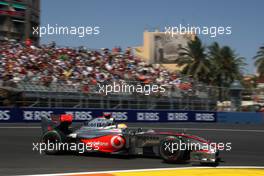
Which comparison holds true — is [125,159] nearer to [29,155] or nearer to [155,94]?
[29,155]

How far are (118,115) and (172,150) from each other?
599 inches

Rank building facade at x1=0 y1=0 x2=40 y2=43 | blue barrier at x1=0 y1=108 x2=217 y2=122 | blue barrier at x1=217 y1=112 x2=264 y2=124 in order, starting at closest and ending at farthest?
blue barrier at x1=0 y1=108 x2=217 y2=122 < blue barrier at x1=217 y1=112 x2=264 y2=124 < building facade at x1=0 y1=0 x2=40 y2=43

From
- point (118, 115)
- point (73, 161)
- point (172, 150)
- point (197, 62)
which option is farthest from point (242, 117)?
point (197, 62)

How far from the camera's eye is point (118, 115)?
78.3ft

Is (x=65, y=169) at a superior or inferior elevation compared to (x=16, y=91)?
inferior

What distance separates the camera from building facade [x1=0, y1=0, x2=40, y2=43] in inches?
1280

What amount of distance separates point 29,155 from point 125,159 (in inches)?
86.6

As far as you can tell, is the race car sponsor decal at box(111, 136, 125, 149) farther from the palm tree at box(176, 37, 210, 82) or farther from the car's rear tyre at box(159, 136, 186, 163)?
the palm tree at box(176, 37, 210, 82)

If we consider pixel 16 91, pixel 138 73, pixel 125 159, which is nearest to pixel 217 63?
pixel 138 73

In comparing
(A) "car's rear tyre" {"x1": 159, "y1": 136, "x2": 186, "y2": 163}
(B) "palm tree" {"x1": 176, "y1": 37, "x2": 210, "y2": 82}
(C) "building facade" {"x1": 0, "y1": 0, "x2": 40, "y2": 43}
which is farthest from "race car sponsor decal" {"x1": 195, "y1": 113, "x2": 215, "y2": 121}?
(B) "palm tree" {"x1": 176, "y1": 37, "x2": 210, "y2": 82}

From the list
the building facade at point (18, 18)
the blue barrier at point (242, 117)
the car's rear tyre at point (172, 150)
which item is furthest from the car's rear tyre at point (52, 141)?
the building facade at point (18, 18)

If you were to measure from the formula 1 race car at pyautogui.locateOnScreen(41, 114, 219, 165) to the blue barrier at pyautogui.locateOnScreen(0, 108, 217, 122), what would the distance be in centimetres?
996

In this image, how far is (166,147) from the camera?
8781 millimetres

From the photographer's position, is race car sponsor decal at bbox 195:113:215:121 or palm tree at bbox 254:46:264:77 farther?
palm tree at bbox 254:46:264:77
